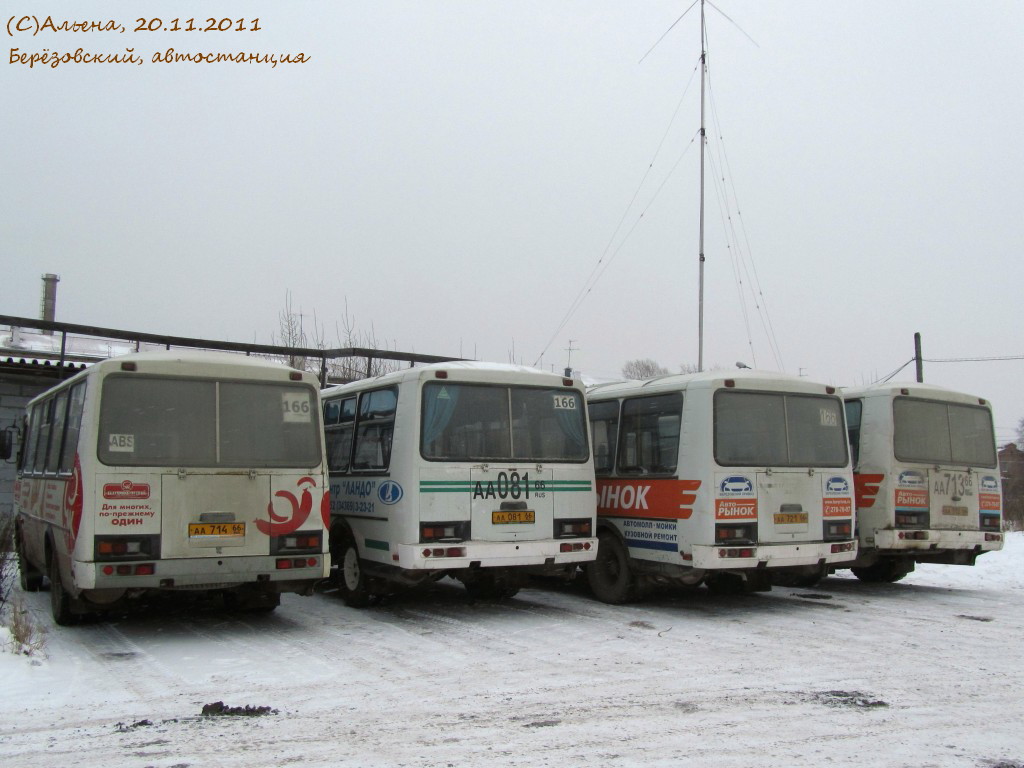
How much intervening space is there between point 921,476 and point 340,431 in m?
7.57

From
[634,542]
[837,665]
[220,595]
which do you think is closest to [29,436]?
[220,595]

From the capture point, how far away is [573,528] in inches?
430

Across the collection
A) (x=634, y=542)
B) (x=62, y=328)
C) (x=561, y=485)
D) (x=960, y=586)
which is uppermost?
(x=62, y=328)

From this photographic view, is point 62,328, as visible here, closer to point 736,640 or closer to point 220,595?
point 220,595

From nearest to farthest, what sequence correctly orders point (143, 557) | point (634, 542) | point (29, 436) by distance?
1. point (143, 557)
2. point (634, 542)
3. point (29, 436)

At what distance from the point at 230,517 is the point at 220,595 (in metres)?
2.10

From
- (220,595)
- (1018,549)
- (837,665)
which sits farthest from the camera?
(1018,549)

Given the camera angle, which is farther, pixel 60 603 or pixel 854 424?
pixel 854 424

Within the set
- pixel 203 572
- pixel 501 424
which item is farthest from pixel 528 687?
pixel 501 424

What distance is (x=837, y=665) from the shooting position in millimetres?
7871

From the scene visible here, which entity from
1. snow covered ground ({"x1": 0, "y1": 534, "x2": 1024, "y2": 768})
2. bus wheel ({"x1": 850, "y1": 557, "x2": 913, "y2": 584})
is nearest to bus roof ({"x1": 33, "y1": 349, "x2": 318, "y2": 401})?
snow covered ground ({"x1": 0, "y1": 534, "x2": 1024, "y2": 768})

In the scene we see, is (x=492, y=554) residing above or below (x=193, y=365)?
below

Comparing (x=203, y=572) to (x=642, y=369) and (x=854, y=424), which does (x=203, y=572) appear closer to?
(x=854, y=424)

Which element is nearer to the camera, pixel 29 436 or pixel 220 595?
pixel 220 595
